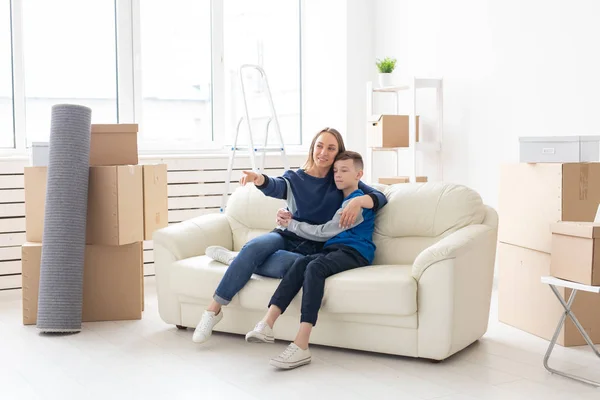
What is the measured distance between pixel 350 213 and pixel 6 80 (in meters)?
2.91

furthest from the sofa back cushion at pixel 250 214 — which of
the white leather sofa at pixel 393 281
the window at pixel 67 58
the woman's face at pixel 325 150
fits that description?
the window at pixel 67 58

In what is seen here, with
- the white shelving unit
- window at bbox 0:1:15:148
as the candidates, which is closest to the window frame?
window at bbox 0:1:15:148

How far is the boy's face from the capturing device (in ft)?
11.7

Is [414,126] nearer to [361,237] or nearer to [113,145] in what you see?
[361,237]

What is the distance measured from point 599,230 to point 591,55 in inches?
57.5

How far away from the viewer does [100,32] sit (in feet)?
17.7

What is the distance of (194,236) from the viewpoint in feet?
12.8

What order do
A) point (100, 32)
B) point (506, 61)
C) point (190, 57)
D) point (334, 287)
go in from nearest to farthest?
point (334, 287), point (506, 61), point (100, 32), point (190, 57)

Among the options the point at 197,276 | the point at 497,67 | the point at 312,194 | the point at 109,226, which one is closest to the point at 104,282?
the point at 109,226

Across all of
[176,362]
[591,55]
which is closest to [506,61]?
[591,55]

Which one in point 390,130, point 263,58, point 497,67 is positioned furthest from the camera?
point 263,58

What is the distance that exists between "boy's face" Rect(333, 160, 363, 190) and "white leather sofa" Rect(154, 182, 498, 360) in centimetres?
24

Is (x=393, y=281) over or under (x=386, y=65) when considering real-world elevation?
under

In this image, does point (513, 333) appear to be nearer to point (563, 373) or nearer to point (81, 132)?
point (563, 373)
